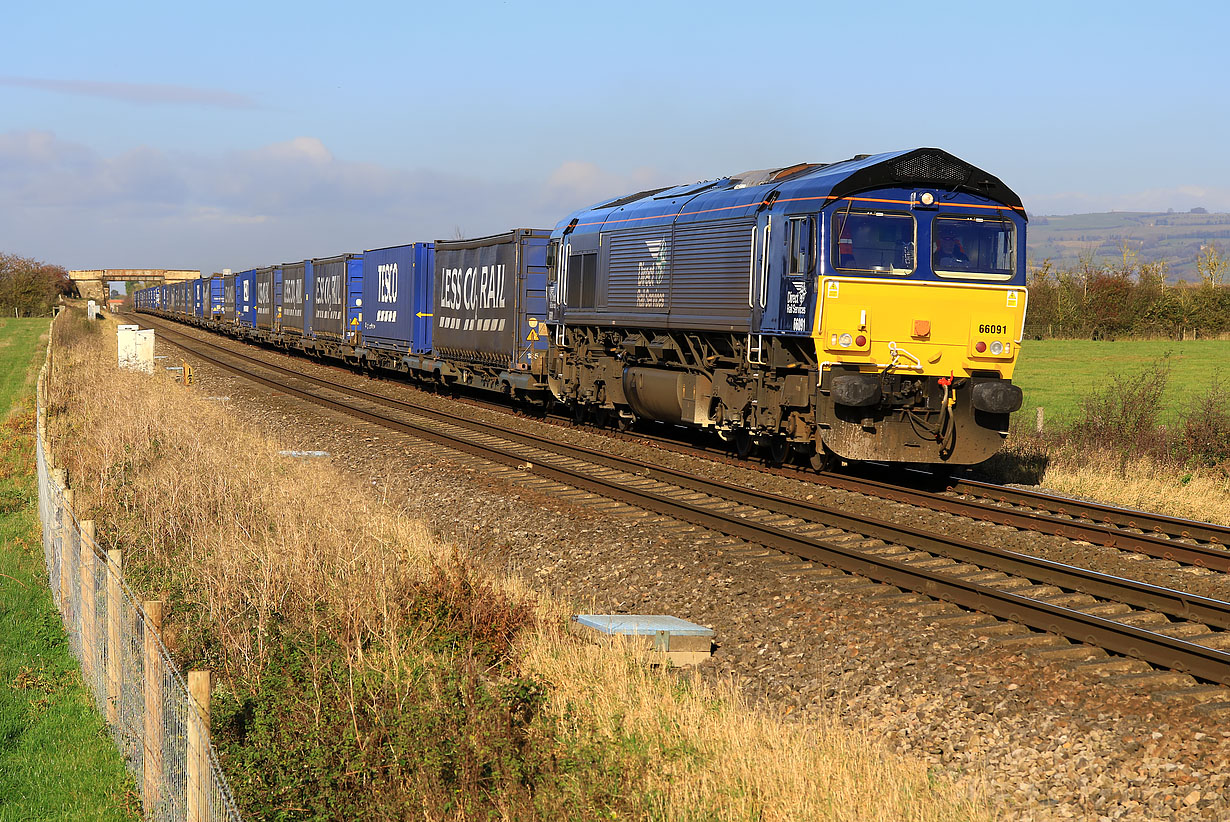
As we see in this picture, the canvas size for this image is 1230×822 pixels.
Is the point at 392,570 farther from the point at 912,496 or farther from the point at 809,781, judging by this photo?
the point at 912,496

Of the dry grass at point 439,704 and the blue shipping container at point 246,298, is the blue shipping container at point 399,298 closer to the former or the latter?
the dry grass at point 439,704

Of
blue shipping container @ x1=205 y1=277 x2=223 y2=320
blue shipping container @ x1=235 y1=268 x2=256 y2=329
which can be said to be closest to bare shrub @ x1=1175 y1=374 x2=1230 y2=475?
blue shipping container @ x1=235 y1=268 x2=256 y2=329

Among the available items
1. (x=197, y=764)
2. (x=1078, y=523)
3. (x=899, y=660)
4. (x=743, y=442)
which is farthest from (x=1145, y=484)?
(x=197, y=764)

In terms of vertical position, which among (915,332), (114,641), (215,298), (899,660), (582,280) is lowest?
(899,660)

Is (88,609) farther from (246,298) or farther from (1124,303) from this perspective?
(1124,303)

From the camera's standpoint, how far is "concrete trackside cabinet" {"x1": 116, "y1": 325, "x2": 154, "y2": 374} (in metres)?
28.5

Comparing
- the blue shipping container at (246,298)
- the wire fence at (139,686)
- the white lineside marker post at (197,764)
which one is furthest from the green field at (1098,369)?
the blue shipping container at (246,298)

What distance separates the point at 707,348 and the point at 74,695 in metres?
11.1

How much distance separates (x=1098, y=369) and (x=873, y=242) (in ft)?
119

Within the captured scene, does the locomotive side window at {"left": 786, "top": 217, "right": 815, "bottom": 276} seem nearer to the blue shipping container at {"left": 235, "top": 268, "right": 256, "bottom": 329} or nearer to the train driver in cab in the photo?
the train driver in cab

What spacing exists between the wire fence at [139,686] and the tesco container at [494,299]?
14.7 meters

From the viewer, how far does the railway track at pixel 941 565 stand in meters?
8.36

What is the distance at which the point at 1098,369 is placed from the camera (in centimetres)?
4666

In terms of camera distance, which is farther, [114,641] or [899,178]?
[899,178]
